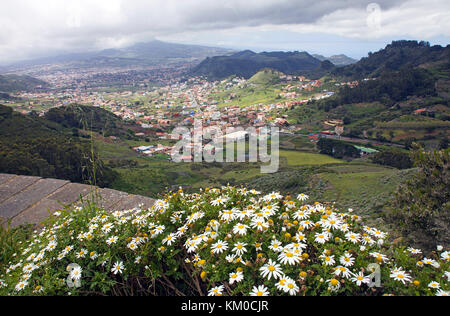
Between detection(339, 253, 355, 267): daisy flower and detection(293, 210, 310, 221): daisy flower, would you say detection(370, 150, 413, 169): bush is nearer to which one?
detection(293, 210, 310, 221): daisy flower

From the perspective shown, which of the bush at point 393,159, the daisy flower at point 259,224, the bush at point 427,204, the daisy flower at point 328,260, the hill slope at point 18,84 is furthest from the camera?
the hill slope at point 18,84

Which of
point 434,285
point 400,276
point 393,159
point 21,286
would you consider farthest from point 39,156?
point 393,159

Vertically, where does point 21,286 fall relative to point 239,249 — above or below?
below

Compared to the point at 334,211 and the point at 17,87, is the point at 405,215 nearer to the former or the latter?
the point at 334,211

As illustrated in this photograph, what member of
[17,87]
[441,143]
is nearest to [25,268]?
[441,143]

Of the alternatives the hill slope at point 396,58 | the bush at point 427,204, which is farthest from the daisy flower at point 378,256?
the hill slope at point 396,58

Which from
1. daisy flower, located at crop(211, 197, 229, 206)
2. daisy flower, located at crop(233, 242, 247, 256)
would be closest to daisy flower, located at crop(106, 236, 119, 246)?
daisy flower, located at crop(211, 197, 229, 206)

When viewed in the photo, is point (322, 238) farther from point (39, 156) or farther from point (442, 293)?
point (39, 156)

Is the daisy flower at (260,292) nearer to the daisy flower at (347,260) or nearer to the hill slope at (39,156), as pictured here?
the daisy flower at (347,260)
